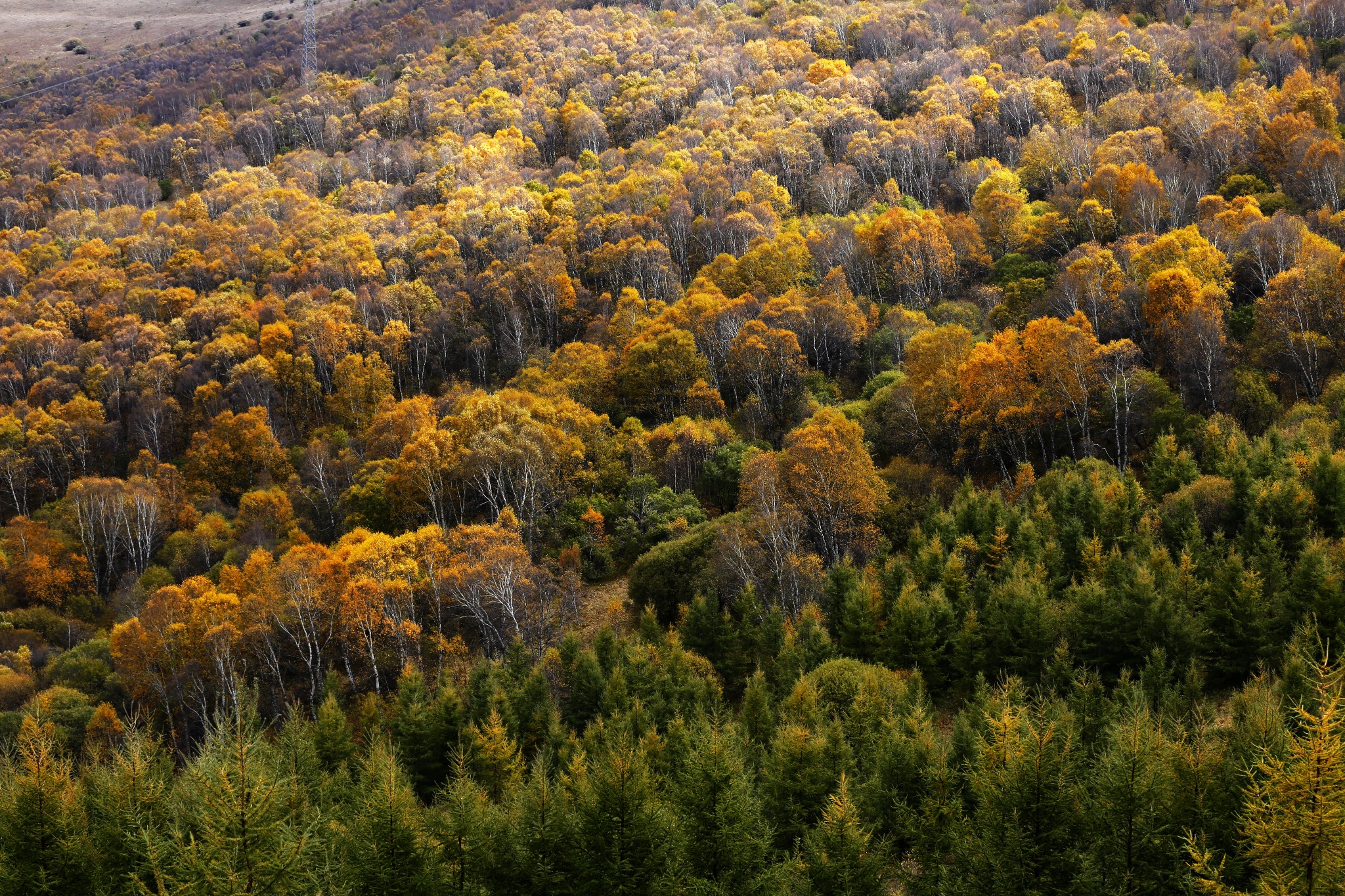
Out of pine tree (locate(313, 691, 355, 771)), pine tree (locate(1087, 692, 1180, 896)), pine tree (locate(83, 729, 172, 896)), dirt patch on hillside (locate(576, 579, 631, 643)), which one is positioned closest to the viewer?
pine tree (locate(1087, 692, 1180, 896))

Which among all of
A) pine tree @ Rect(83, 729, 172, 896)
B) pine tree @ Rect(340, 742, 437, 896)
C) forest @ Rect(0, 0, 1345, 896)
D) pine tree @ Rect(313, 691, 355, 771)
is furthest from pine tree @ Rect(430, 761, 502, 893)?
pine tree @ Rect(313, 691, 355, 771)

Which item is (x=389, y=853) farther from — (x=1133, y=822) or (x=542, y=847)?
(x=1133, y=822)

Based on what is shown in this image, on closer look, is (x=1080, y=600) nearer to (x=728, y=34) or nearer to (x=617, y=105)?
(x=617, y=105)

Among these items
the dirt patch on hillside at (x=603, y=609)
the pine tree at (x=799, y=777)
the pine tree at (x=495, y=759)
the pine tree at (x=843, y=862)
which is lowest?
the dirt patch on hillside at (x=603, y=609)

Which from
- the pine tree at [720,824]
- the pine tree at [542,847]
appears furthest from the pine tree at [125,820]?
the pine tree at [720,824]

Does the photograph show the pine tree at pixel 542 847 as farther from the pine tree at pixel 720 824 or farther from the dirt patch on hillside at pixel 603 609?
the dirt patch on hillside at pixel 603 609

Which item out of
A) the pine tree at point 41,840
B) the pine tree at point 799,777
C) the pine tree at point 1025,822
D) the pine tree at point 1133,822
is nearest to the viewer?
the pine tree at point 1133,822

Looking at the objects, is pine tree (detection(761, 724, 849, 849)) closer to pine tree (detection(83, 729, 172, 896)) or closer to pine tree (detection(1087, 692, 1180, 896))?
pine tree (detection(1087, 692, 1180, 896))
